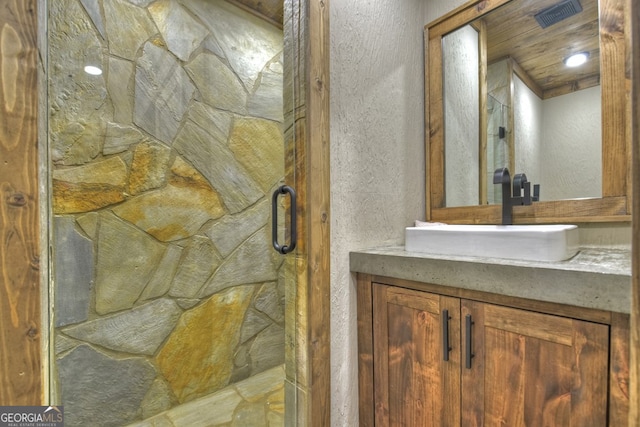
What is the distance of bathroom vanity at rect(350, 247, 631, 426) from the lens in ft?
2.19

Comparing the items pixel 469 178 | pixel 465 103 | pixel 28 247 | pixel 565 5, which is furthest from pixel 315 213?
pixel 565 5

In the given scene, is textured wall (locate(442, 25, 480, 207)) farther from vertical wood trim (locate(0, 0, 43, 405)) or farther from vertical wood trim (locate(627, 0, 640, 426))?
vertical wood trim (locate(0, 0, 43, 405))

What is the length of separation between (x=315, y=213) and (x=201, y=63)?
1.35 m

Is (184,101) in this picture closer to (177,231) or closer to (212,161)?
(212,161)

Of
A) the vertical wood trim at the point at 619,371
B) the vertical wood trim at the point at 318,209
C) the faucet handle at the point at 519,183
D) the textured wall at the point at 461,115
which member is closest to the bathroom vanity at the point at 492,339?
the vertical wood trim at the point at 619,371

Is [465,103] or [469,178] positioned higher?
[465,103]

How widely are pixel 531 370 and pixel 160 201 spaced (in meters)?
1.72

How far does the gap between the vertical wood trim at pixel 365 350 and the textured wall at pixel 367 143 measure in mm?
24

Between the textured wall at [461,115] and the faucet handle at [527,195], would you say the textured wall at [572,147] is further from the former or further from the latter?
the textured wall at [461,115]

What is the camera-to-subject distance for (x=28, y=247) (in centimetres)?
61

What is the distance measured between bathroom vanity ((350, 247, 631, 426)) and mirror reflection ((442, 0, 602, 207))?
0.38 metres

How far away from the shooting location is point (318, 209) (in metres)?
1.00

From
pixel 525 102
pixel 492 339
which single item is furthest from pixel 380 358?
pixel 525 102

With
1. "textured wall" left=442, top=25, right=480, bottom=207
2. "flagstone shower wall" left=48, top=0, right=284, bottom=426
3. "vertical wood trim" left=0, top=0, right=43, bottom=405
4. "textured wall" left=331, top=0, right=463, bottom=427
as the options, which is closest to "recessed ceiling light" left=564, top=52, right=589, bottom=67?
"textured wall" left=442, top=25, right=480, bottom=207
